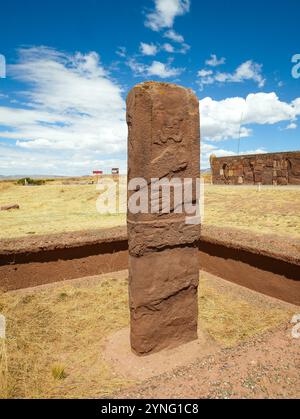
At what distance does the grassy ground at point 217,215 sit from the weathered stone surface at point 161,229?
6209 mm

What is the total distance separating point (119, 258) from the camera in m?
8.08

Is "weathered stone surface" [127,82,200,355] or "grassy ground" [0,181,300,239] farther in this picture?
"grassy ground" [0,181,300,239]

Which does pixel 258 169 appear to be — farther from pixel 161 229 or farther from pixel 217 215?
pixel 161 229

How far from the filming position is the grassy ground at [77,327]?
3.59 meters

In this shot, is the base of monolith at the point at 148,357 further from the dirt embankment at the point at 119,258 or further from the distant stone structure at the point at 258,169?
the distant stone structure at the point at 258,169

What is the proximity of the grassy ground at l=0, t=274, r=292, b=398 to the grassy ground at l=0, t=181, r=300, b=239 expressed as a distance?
459 centimetres

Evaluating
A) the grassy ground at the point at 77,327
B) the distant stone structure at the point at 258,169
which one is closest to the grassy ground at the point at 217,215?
the distant stone structure at the point at 258,169

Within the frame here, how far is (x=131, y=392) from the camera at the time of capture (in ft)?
7.77

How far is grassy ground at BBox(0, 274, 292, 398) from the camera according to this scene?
3.59m

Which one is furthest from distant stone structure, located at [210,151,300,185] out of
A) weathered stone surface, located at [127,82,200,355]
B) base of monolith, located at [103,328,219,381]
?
base of monolith, located at [103,328,219,381]

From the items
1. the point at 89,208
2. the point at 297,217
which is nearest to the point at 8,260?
the point at 297,217

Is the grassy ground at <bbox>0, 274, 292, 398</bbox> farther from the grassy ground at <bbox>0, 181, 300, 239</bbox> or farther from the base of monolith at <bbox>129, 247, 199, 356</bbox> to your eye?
the grassy ground at <bbox>0, 181, 300, 239</bbox>
